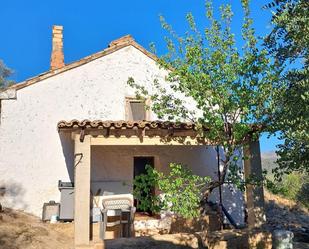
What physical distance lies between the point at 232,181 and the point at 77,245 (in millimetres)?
3718

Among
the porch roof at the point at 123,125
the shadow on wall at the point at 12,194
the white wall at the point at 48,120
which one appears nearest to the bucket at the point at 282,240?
the porch roof at the point at 123,125

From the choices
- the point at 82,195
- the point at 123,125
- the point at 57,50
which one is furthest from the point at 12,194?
the point at 57,50

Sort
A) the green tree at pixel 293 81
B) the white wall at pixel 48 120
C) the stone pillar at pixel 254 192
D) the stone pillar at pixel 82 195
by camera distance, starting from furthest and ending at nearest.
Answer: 1. the white wall at pixel 48 120
2. the stone pillar at pixel 254 192
3. the stone pillar at pixel 82 195
4. the green tree at pixel 293 81

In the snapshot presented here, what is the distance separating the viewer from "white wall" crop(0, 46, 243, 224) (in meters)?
11.7

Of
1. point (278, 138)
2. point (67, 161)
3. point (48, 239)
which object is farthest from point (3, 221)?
point (278, 138)

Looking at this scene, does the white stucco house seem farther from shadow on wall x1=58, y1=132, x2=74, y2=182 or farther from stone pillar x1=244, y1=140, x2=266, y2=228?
stone pillar x1=244, y1=140, x2=266, y2=228

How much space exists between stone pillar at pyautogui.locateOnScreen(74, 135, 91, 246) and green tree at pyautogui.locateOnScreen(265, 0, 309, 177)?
14.5 ft

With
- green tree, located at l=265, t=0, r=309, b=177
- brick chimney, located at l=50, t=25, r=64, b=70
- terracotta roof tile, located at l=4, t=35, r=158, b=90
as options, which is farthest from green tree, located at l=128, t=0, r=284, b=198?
brick chimney, located at l=50, t=25, r=64, b=70

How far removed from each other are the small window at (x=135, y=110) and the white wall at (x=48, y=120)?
0.80ft

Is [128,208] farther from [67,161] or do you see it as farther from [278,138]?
[278,138]

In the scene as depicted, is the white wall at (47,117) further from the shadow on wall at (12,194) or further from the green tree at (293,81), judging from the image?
the green tree at (293,81)

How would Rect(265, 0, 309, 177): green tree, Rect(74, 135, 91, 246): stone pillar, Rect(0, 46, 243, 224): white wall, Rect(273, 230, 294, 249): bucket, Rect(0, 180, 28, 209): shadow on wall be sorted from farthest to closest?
Rect(0, 46, 243, 224): white wall, Rect(0, 180, 28, 209): shadow on wall, Rect(74, 135, 91, 246): stone pillar, Rect(273, 230, 294, 249): bucket, Rect(265, 0, 309, 177): green tree

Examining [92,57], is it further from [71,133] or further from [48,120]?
[71,133]

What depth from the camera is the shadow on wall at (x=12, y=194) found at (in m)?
11.5
